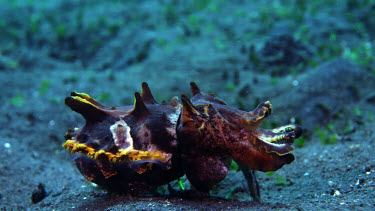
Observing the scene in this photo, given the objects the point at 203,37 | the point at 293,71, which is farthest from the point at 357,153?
the point at 203,37

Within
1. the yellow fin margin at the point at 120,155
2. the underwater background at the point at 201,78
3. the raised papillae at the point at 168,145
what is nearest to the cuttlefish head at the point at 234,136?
the raised papillae at the point at 168,145

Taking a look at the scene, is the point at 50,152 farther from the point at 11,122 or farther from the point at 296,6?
the point at 296,6

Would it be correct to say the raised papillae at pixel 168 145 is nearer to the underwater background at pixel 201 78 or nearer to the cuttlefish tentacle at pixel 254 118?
the cuttlefish tentacle at pixel 254 118

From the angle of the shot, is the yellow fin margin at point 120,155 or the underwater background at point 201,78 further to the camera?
the underwater background at point 201,78

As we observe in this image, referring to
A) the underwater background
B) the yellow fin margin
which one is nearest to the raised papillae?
the yellow fin margin

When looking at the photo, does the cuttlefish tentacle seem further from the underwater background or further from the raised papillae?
the underwater background

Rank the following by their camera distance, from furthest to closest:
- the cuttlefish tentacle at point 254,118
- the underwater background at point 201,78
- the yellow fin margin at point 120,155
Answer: the underwater background at point 201,78 → the cuttlefish tentacle at point 254,118 → the yellow fin margin at point 120,155
